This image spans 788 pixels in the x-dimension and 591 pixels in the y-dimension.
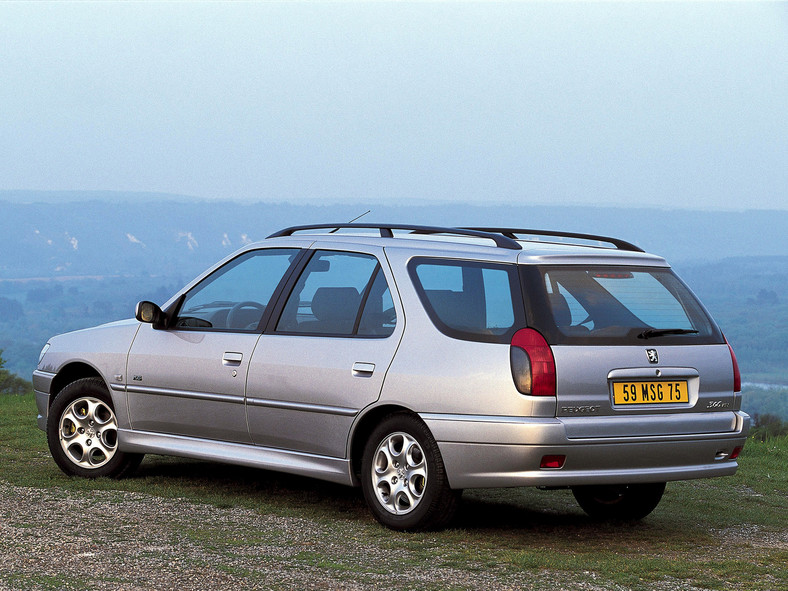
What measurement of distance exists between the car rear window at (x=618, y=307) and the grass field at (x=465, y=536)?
120cm

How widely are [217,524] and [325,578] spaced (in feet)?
5.02

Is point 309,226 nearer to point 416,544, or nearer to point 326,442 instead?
point 326,442

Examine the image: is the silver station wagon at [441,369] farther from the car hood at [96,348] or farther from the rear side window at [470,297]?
the car hood at [96,348]

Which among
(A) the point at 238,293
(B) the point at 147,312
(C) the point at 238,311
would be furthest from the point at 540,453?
(B) the point at 147,312

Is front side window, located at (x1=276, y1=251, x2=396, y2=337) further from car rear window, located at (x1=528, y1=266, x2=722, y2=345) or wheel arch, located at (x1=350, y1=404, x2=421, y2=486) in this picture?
car rear window, located at (x1=528, y1=266, x2=722, y2=345)

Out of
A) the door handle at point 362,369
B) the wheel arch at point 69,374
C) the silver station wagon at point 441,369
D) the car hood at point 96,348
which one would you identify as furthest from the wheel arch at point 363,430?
the wheel arch at point 69,374

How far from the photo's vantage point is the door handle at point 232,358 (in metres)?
7.38

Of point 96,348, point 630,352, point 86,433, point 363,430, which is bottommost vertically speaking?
point 86,433

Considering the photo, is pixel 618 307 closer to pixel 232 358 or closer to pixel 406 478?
pixel 406 478

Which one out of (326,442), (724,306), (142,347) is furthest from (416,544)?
(724,306)

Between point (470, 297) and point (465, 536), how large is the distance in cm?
137

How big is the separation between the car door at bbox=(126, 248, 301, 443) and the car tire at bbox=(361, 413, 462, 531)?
1087 mm

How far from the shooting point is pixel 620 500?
301 inches

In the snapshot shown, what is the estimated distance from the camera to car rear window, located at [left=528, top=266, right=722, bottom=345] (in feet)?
20.8
